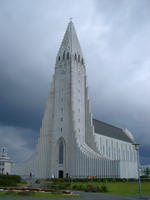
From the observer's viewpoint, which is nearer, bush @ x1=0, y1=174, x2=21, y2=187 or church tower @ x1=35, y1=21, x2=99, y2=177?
bush @ x1=0, y1=174, x2=21, y2=187

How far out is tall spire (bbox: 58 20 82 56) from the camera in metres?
60.2

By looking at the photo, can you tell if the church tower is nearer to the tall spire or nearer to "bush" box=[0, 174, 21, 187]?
the tall spire

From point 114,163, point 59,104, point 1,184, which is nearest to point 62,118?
point 59,104

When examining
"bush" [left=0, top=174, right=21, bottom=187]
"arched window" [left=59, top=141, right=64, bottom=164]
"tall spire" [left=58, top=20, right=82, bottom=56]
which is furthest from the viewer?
"tall spire" [left=58, top=20, right=82, bottom=56]

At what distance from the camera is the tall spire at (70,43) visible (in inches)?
2370

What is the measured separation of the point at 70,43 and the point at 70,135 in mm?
25043

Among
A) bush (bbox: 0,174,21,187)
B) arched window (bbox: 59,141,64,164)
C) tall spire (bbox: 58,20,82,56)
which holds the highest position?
tall spire (bbox: 58,20,82,56)

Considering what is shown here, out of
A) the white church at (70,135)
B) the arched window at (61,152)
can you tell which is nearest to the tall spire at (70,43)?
the white church at (70,135)

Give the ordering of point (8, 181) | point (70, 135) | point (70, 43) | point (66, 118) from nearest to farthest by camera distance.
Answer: point (8, 181) → point (70, 135) → point (66, 118) → point (70, 43)

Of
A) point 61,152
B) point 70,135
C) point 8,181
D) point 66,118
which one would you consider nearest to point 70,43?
point 66,118

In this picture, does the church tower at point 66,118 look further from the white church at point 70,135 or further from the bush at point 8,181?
the bush at point 8,181

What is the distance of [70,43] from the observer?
2406 inches

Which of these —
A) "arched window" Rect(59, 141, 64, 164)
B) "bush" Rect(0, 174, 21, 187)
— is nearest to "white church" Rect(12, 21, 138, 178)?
"arched window" Rect(59, 141, 64, 164)

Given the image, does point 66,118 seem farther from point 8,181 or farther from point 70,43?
point 8,181
